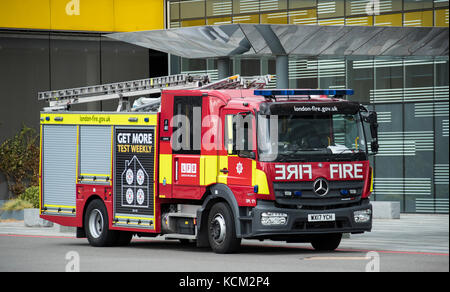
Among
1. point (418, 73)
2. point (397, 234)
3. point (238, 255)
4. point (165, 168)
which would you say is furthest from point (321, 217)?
point (418, 73)

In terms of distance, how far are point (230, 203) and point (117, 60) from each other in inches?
889

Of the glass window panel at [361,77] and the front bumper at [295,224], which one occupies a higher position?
the glass window panel at [361,77]

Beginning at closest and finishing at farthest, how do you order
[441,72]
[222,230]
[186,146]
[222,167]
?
1. [222,230]
2. [222,167]
3. [186,146]
4. [441,72]

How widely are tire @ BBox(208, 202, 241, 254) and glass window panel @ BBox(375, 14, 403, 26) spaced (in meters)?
15.6

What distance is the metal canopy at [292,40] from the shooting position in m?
25.0

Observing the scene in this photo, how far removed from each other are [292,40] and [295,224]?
9574 mm

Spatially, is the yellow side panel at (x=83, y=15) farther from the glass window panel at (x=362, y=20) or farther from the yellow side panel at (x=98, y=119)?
the yellow side panel at (x=98, y=119)

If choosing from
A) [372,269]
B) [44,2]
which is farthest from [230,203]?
[44,2]

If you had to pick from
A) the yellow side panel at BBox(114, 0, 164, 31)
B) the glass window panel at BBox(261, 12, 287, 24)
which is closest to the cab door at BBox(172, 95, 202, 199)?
the glass window panel at BBox(261, 12, 287, 24)

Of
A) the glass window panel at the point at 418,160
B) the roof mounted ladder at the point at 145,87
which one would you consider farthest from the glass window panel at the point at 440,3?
the roof mounted ladder at the point at 145,87

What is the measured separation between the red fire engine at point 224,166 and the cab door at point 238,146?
0.06ft

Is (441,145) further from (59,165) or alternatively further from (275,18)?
(59,165)

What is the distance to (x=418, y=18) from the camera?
3069cm

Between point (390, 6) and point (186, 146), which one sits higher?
point (390, 6)
